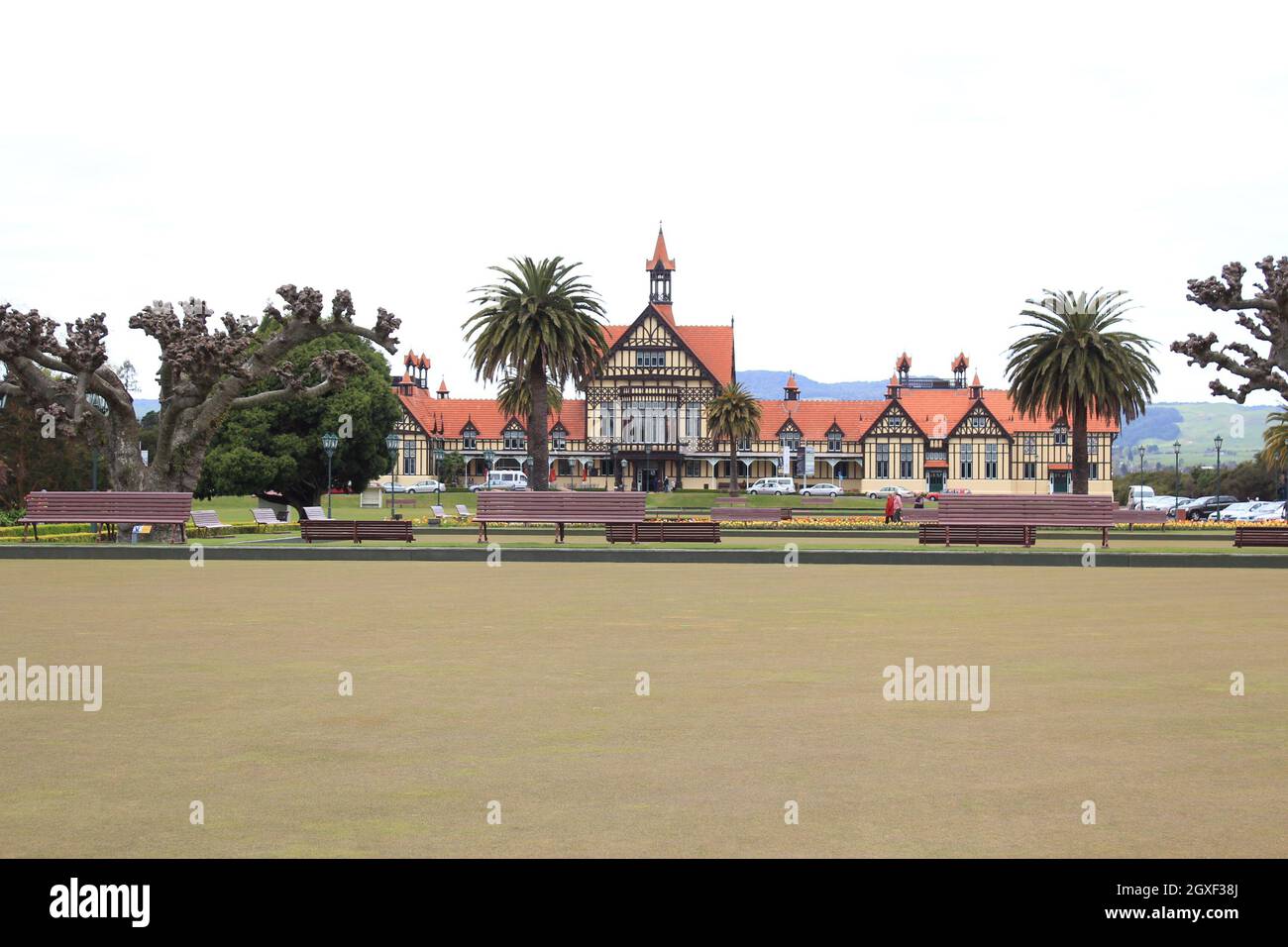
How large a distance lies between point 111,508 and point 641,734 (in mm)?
27153

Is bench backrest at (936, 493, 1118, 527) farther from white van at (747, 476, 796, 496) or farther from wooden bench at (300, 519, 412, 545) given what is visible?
white van at (747, 476, 796, 496)

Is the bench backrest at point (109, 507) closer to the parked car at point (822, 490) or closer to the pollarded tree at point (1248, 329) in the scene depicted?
the pollarded tree at point (1248, 329)

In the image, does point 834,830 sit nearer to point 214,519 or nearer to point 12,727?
point 12,727

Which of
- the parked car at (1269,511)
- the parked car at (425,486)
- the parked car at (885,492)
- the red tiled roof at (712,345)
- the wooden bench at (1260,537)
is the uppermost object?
the red tiled roof at (712,345)

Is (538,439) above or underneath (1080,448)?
above

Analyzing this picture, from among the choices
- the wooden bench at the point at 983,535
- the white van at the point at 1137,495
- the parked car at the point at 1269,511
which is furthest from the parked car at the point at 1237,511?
the wooden bench at the point at 983,535

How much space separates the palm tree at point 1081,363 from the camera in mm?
52438

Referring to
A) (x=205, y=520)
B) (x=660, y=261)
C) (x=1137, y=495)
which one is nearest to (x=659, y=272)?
(x=660, y=261)

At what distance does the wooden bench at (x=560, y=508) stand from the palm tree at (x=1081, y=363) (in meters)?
23.6

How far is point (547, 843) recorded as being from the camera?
682 cm

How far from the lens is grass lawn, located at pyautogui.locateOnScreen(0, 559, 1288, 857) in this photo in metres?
7.11

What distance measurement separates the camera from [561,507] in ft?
116

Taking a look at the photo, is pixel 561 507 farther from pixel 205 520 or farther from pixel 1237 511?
pixel 1237 511
